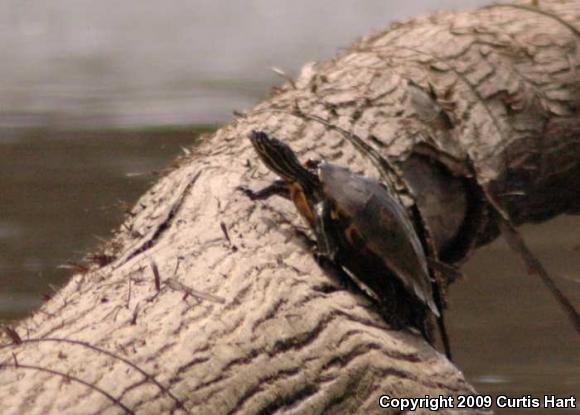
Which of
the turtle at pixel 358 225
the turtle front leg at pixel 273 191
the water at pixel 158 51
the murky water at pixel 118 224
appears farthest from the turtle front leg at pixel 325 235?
the water at pixel 158 51

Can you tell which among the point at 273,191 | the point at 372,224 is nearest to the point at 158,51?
the point at 273,191

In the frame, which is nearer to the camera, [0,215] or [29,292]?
[29,292]

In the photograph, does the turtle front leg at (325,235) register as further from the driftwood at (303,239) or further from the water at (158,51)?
the water at (158,51)

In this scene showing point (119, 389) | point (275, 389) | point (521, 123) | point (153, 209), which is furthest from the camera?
point (521, 123)

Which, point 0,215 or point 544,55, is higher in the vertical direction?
point 544,55

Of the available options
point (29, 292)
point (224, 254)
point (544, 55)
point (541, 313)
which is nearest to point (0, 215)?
point (29, 292)

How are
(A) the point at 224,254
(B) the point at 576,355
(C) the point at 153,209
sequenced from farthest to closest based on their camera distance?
(B) the point at 576,355 → (C) the point at 153,209 → (A) the point at 224,254

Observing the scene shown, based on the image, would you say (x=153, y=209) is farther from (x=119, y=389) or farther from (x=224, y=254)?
(x=119, y=389)

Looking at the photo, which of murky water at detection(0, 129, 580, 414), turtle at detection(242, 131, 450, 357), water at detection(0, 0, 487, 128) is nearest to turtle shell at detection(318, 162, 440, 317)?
turtle at detection(242, 131, 450, 357)
